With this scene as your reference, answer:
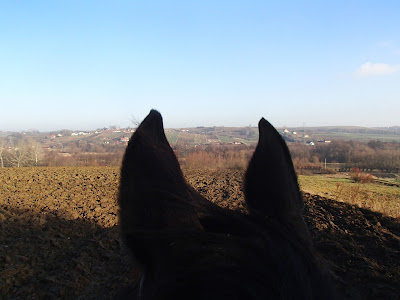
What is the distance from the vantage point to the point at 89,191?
1361 cm

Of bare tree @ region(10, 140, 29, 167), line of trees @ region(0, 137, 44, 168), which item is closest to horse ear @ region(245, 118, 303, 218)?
line of trees @ region(0, 137, 44, 168)

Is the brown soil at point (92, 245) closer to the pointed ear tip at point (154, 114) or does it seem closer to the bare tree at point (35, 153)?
the pointed ear tip at point (154, 114)

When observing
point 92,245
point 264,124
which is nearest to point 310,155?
point 92,245

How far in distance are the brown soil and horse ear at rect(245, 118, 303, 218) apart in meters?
0.31

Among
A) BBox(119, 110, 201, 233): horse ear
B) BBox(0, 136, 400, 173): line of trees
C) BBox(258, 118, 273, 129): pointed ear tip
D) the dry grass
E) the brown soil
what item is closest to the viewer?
BBox(119, 110, 201, 233): horse ear

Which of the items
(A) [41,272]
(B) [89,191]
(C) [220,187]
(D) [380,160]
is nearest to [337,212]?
(C) [220,187]

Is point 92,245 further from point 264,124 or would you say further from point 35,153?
point 35,153

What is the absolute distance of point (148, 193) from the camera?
2.71ft

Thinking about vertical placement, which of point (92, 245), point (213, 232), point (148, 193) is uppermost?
point (148, 193)

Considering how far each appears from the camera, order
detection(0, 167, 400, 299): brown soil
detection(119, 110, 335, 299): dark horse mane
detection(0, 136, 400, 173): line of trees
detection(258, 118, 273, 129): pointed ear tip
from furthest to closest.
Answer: detection(0, 136, 400, 173): line of trees
detection(0, 167, 400, 299): brown soil
detection(258, 118, 273, 129): pointed ear tip
detection(119, 110, 335, 299): dark horse mane

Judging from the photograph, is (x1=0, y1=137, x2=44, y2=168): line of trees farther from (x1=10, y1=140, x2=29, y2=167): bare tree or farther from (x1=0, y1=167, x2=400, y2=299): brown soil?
(x1=0, y1=167, x2=400, y2=299): brown soil

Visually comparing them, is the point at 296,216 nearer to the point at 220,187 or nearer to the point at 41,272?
the point at 41,272

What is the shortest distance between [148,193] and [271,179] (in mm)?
479

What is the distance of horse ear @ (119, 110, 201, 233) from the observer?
824 mm
